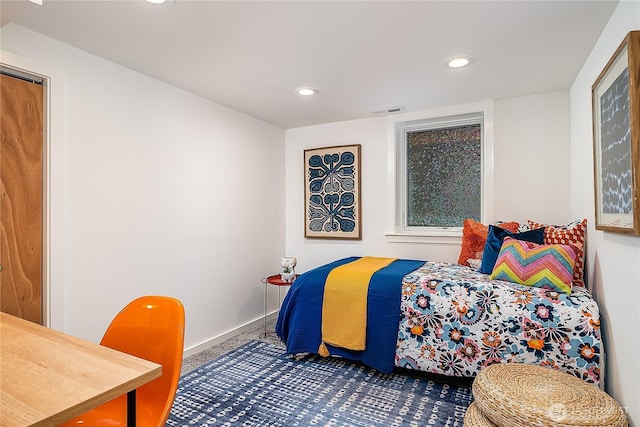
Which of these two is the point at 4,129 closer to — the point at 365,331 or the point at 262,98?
the point at 262,98

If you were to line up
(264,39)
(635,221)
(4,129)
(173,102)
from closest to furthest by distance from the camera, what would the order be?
1. (635,221)
2. (4,129)
3. (264,39)
4. (173,102)

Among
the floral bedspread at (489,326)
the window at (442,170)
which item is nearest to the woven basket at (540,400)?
the floral bedspread at (489,326)

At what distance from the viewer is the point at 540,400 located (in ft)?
5.16

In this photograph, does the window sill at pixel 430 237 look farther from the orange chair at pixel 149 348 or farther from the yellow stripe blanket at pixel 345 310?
the orange chair at pixel 149 348

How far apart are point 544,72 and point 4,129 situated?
359 centimetres

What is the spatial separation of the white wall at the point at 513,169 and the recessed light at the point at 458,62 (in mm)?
1010

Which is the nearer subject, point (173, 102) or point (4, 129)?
point (4, 129)

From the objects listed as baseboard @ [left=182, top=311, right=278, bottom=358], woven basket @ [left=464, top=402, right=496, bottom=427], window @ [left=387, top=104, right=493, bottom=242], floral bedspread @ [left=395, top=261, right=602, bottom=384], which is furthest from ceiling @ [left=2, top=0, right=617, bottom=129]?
baseboard @ [left=182, top=311, right=278, bottom=358]

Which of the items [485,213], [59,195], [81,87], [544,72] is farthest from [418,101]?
[59,195]

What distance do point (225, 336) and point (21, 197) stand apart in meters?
2.06

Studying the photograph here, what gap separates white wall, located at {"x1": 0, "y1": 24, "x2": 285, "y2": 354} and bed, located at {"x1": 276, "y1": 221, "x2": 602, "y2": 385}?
0.92m

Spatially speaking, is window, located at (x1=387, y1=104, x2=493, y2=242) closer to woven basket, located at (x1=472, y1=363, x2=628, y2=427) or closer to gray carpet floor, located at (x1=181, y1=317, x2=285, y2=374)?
gray carpet floor, located at (x1=181, y1=317, x2=285, y2=374)

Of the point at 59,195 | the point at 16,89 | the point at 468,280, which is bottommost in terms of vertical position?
the point at 468,280

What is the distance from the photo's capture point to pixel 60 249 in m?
2.16
